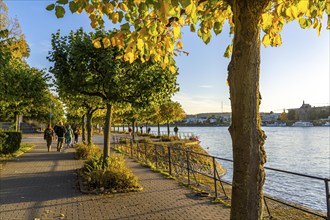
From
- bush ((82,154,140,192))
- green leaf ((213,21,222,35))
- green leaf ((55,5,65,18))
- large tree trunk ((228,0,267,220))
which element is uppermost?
green leaf ((213,21,222,35))

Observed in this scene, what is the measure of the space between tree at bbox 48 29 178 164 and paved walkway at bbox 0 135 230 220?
2380mm

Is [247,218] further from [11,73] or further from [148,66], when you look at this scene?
[11,73]

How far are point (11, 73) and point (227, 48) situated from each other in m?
14.8

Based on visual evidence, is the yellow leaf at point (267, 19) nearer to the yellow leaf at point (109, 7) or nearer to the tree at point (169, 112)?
the yellow leaf at point (109, 7)

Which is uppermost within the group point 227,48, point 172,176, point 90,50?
point 90,50

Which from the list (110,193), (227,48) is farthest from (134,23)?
(110,193)

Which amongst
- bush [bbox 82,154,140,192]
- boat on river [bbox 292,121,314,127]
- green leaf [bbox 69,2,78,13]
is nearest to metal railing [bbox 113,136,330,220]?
bush [bbox 82,154,140,192]

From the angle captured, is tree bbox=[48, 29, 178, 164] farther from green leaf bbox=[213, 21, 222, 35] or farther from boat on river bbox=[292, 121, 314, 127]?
boat on river bbox=[292, 121, 314, 127]

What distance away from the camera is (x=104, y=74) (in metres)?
A: 10.4

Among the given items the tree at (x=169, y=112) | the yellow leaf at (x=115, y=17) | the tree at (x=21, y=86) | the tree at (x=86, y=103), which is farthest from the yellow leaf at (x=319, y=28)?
the tree at (x=169, y=112)

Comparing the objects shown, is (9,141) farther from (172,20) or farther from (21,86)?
(172,20)

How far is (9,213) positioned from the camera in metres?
6.91

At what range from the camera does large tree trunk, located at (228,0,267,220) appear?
9.88ft

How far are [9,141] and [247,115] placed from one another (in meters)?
18.3
